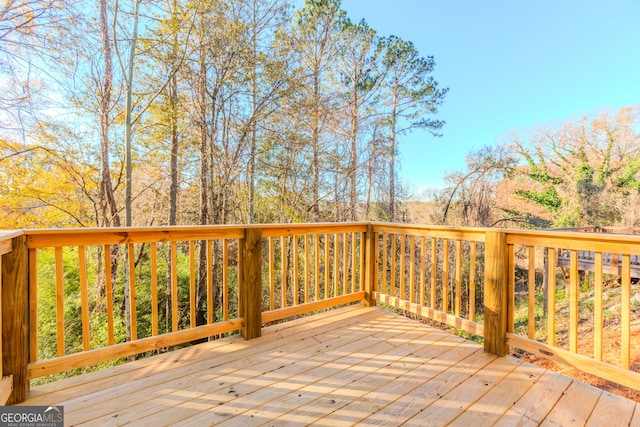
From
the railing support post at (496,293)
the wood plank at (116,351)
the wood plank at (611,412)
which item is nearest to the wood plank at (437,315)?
the railing support post at (496,293)

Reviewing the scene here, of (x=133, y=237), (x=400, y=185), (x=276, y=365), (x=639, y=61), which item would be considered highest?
(x=639, y=61)

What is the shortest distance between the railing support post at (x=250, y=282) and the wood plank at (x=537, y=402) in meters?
1.78

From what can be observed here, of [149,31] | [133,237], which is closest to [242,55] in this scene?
[149,31]

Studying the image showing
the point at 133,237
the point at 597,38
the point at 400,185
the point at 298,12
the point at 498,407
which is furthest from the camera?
the point at 597,38

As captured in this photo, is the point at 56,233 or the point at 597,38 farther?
the point at 597,38

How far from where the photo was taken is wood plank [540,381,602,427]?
55.6 inches

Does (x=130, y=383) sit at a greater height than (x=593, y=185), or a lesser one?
lesser

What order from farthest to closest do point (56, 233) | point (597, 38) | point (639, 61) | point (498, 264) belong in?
1. point (597, 38)
2. point (639, 61)
3. point (498, 264)
4. point (56, 233)

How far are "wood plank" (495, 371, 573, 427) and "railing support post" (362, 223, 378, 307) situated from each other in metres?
1.65

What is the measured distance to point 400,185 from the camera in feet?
25.7

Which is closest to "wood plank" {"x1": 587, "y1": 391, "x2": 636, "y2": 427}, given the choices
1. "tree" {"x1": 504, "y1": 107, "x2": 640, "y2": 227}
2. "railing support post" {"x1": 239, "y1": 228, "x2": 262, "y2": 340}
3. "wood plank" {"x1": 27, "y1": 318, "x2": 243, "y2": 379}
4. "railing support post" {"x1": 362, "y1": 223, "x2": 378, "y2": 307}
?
"railing support post" {"x1": 362, "y1": 223, "x2": 378, "y2": 307}

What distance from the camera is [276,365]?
1989 mm

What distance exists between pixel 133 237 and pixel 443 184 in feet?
26.2

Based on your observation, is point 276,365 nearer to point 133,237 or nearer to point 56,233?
point 133,237
